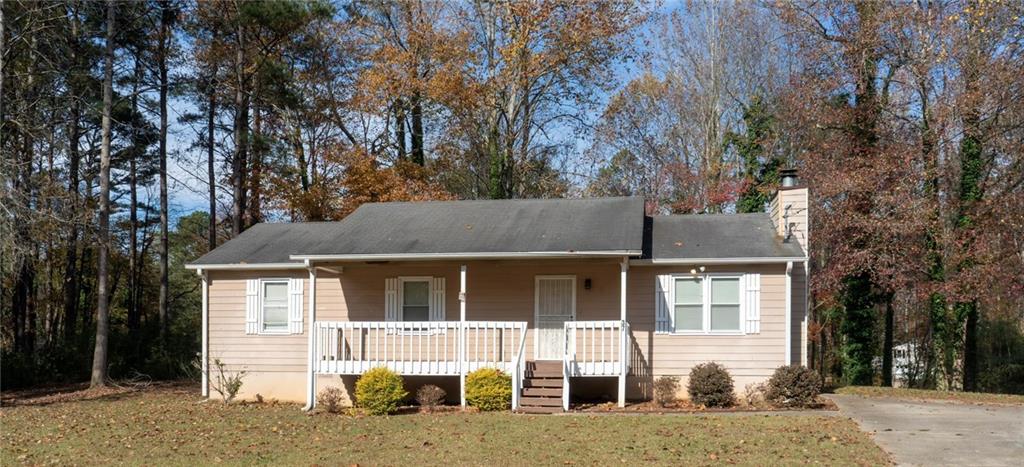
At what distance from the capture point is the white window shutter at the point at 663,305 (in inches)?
593

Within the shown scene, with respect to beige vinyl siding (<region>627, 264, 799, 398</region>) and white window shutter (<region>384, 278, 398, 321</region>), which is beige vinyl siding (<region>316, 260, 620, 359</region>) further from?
beige vinyl siding (<region>627, 264, 799, 398</region>)

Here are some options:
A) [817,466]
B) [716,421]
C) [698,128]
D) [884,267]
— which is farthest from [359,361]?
[698,128]

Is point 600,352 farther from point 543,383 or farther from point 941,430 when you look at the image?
point 941,430

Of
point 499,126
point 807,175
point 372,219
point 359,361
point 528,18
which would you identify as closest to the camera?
point 359,361

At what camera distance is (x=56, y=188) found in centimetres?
2025

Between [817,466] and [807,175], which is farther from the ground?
[807,175]

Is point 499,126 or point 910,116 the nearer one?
point 910,116

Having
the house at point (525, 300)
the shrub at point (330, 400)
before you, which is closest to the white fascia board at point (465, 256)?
the house at point (525, 300)

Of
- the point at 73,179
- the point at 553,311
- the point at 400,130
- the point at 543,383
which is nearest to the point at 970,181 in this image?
the point at 553,311

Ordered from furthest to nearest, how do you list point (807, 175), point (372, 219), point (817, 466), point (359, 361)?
point (807, 175), point (372, 219), point (359, 361), point (817, 466)

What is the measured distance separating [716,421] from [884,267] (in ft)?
33.7

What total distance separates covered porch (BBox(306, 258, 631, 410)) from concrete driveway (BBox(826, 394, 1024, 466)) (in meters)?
4.09

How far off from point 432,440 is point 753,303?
6.53 metres

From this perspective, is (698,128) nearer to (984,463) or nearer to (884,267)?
(884,267)
